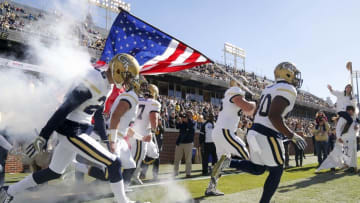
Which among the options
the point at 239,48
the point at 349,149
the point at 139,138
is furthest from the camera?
the point at 239,48

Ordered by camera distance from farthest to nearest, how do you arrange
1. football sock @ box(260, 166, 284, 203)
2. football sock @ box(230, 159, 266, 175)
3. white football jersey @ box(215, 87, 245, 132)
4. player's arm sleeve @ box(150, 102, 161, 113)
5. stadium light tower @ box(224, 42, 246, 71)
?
stadium light tower @ box(224, 42, 246, 71) < player's arm sleeve @ box(150, 102, 161, 113) < white football jersey @ box(215, 87, 245, 132) < football sock @ box(230, 159, 266, 175) < football sock @ box(260, 166, 284, 203)

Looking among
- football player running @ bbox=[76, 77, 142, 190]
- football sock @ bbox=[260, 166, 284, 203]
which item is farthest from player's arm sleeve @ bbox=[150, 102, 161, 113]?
football sock @ bbox=[260, 166, 284, 203]

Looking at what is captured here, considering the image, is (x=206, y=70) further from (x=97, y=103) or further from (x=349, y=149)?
(x=97, y=103)

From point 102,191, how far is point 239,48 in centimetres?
5240

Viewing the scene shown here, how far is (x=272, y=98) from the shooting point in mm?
4020

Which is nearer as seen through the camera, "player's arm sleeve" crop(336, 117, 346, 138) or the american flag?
the american flag

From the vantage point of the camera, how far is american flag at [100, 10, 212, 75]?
7121 millimetres

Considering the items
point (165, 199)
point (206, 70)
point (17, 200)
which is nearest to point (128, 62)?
point (165, 199)

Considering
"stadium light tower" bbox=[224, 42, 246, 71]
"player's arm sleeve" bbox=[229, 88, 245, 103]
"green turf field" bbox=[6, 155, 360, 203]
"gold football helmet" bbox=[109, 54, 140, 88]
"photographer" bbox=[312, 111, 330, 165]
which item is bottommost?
"green turf field" bbox=[6, 155, 360, 203]

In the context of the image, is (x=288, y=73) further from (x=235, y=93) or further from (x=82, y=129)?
(x=82, y=129)

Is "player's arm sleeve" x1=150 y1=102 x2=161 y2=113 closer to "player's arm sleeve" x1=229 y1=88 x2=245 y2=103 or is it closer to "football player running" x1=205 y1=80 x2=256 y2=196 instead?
"football player running" x1=205 y1=80 x2=256 y2=196

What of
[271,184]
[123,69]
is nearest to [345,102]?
[271,184]

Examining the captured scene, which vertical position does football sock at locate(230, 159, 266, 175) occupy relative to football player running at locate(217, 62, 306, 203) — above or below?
below

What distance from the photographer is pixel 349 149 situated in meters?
8.98
